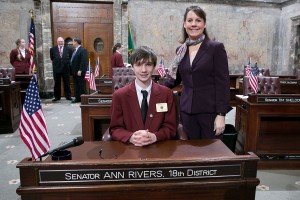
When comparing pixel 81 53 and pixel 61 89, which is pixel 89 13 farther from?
pixel 61 89

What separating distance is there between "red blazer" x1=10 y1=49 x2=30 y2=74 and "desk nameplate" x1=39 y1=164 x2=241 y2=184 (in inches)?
306

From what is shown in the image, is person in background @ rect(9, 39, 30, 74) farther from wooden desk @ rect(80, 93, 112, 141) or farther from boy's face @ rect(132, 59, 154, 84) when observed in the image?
boy's face @ rect(132, 59, 154, 84)

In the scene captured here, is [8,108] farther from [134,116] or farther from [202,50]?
[202,50]

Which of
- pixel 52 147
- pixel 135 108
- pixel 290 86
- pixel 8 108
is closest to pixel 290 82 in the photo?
pixel 290 86

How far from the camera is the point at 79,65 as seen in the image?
328 inches

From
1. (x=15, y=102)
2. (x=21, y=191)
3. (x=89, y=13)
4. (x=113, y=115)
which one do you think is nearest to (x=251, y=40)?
Result: (x=89, y=13)

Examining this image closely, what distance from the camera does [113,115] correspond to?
6.41ft

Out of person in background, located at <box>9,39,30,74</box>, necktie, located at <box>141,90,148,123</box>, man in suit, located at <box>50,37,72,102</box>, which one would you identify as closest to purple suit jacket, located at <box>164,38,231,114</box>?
necktie, located at <box>141,90,148,123</box>

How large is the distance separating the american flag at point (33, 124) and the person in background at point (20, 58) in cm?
715

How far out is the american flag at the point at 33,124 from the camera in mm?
1534

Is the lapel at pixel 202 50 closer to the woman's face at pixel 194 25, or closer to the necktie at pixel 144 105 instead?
the woman's face at pixel 194 25

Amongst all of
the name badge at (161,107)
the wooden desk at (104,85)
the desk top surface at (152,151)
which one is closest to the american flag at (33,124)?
the desk top surface at (152,151)

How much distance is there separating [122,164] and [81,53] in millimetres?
7344

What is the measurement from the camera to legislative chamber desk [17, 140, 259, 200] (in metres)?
1.25
